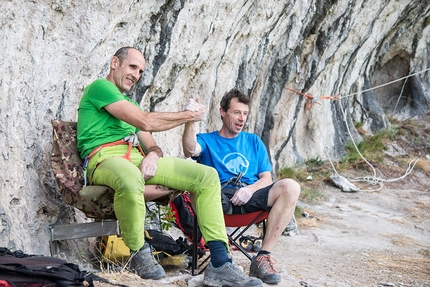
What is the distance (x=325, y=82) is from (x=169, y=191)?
7.27m

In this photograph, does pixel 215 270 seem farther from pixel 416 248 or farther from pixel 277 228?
pixel 416 248

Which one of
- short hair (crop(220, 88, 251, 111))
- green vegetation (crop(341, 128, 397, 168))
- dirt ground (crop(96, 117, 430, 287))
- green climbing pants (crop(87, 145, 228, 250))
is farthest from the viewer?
green vegetation (crop(341, 128, 397, 168))

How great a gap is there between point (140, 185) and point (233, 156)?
1292mm

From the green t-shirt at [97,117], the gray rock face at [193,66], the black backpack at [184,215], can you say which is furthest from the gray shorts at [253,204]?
the gray rock face at [193,66]

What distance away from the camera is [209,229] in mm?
3793

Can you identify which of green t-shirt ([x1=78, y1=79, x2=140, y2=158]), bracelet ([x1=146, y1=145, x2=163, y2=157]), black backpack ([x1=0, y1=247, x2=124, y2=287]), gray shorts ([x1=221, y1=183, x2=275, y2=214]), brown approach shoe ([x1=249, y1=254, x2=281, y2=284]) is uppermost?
green t-shirt ([x1=78, y1=79, x2=140, y2=158])

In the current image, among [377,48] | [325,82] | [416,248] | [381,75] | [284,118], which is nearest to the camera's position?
[416,248]

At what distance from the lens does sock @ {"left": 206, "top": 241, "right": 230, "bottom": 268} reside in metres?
3.74

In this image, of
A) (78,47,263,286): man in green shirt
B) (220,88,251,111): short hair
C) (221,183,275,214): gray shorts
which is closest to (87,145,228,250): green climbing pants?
(78,47,263,286): man in green shirt

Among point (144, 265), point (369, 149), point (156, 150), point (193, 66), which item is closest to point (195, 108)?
point (156, 150)

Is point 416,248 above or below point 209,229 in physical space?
below

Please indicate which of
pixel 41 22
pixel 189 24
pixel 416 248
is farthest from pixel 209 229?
pixel 416 248

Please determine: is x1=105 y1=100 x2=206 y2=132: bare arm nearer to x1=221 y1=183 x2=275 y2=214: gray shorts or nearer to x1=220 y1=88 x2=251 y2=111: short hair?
x1=221 y1=183 x2=275 y2=214: gray shorts

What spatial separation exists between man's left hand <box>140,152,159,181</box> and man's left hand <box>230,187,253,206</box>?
27.9 inches
